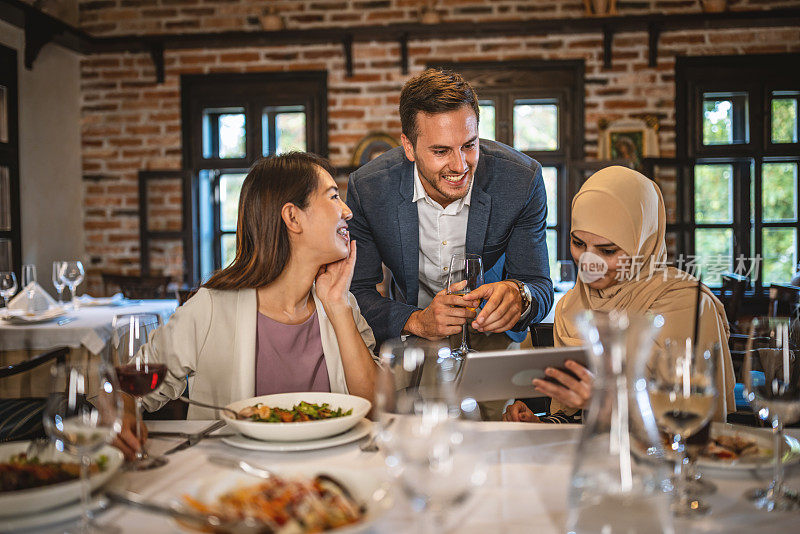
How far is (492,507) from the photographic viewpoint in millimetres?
1033

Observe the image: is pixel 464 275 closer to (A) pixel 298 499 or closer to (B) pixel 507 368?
(B) pixel 507 368

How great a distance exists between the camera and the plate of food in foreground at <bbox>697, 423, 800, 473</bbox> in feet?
3.83

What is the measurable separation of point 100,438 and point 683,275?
1.66 metres

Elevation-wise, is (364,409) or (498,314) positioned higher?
(498,314)

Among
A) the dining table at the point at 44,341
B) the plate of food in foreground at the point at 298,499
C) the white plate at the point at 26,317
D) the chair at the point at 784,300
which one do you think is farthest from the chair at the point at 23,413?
the chair at the point at 784,300

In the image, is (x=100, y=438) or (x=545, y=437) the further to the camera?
(x=545, y=437)

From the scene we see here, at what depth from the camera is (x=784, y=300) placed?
3.22m

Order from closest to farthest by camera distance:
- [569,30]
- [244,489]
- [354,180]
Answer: [244,489]
[354,180]
[569,30]

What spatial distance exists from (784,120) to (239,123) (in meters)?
4.23

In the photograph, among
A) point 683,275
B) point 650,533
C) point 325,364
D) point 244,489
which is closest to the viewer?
point 650,533

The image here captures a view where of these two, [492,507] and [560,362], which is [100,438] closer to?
[492,507]

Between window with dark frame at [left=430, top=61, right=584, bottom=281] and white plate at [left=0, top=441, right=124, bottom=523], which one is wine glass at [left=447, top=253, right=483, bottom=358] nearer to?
white plate at [left=0, top=441, right=124, bottom=523]

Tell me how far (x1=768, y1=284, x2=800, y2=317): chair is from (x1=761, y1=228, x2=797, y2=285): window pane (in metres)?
2.07

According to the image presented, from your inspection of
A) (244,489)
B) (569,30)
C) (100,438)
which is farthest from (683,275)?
(569,30)
